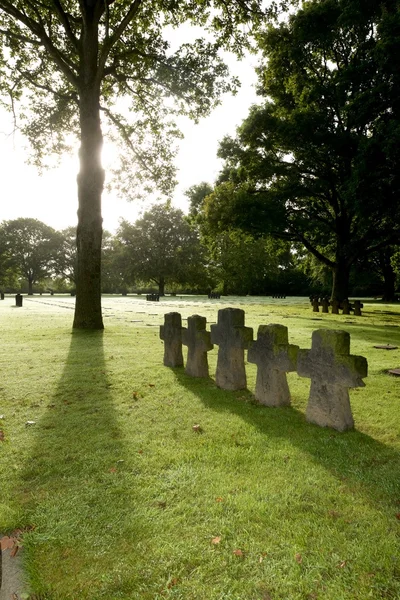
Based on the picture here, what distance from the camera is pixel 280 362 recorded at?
172 inches

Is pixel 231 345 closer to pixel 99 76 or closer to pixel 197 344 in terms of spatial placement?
pixel 197 344

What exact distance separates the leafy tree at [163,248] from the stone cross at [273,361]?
187 ft

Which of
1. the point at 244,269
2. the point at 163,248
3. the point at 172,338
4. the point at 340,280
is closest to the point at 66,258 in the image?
the point at 163,248

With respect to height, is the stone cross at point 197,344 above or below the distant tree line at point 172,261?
below

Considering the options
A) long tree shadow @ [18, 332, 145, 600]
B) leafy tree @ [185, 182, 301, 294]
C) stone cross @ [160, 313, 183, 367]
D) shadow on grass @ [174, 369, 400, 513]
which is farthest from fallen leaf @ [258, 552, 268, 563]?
leafy tree @ [185, 182, 301, 294]

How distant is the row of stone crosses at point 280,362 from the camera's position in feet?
12.2

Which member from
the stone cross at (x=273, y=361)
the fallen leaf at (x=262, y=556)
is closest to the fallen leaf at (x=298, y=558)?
the fallen leaf at (x=262, y=556)

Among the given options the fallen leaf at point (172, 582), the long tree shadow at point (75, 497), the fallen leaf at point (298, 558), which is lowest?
the long tree shadow at point (75, 497)

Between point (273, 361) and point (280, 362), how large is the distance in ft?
0.38

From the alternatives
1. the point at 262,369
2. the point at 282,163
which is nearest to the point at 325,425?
the point at 262,369

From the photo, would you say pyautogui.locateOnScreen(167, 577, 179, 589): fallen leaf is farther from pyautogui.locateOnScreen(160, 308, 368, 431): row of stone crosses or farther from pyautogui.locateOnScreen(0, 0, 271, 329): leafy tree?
pyautogui.locateOnScreen(0, 0, 271, 329): leafy tree

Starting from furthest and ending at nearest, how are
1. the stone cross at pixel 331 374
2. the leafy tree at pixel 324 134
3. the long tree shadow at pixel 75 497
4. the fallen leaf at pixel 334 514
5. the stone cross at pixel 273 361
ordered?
the leafy tree at pixel 324 134
the stone cross at pixel 273 361
the stone cross at pixel 331 374
the fallen leaf at pixel 334 514
the long tree shadow at pixel 75 497

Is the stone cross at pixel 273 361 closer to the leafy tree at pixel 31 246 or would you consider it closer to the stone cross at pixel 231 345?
the stone cross at pixel 231 345

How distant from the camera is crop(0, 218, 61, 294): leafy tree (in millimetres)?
70250
